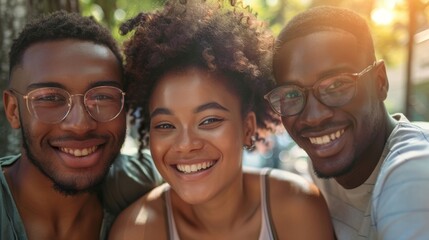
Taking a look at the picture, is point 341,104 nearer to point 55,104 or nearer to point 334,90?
point 334,90

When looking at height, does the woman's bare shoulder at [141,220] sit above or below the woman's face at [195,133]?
below

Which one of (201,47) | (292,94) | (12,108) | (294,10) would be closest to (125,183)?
(12,108)

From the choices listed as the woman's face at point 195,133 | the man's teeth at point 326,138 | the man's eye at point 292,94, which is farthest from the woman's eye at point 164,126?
the man's teeth at point 326,138

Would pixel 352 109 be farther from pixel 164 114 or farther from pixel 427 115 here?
pixel 427 115

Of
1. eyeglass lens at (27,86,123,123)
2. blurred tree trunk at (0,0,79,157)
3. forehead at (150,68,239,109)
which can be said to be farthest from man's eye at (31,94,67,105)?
blurred tree trunk at (0,0,79,157)

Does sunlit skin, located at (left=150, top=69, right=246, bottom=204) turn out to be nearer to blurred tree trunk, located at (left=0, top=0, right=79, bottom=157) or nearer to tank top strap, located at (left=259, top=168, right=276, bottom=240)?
tank top strap, located at (left=259, top=168, right=276, bottom=240)

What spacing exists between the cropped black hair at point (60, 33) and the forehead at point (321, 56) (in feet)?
3.65

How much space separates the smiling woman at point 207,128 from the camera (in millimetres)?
3041

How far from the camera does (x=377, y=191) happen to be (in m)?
2.63

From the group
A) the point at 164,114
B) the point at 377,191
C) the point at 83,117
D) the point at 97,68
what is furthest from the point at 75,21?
the point at 377,191

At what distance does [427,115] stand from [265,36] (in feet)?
25.6

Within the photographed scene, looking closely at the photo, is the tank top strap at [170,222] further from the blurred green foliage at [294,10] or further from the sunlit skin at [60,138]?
the blurred green foliage at [294,10]

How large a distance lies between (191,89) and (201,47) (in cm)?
27

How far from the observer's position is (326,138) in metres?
3.06
